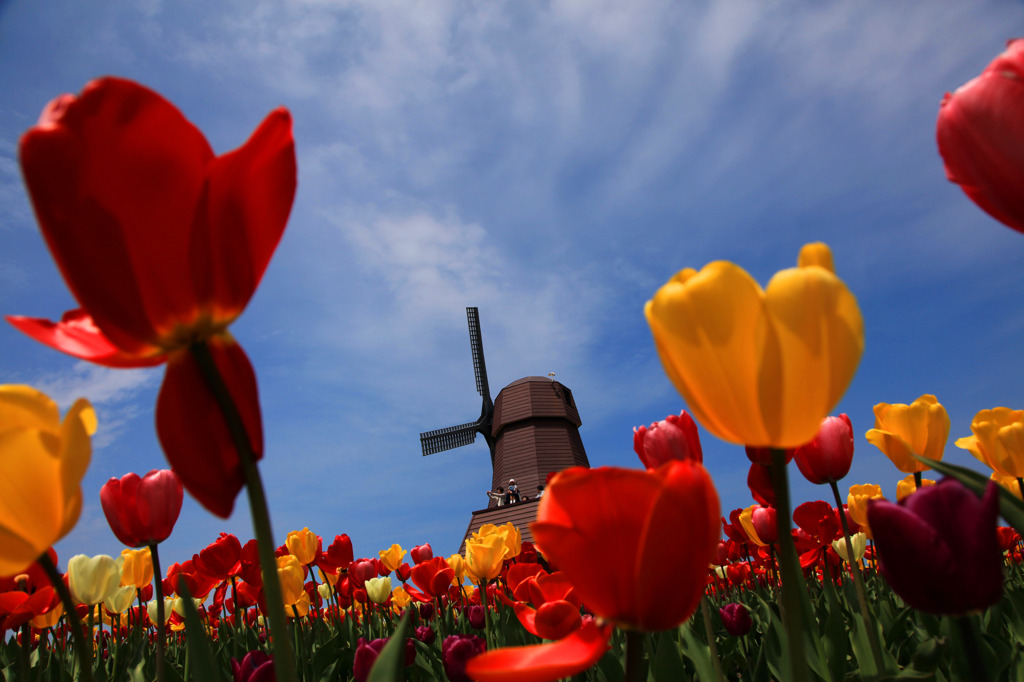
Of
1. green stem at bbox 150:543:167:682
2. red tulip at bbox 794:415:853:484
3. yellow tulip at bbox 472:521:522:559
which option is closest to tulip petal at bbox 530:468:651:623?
red tulip at bbox 794:415:853:484

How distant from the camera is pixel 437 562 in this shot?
12.3 feet

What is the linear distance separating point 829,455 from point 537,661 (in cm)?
166

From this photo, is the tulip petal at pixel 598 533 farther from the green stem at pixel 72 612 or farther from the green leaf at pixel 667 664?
the green leaf at pixel 667 664

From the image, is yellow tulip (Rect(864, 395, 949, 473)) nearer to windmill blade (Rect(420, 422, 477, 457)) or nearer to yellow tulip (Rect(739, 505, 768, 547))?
yellow tulip (Rect(739, 505, 768, 547))

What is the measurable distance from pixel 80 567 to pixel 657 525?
10.9 ft

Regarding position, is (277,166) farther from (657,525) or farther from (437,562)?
(437,562)

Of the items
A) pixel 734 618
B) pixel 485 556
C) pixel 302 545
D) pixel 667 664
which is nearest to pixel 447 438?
pixel 302 545

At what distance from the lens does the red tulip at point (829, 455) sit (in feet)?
6.41

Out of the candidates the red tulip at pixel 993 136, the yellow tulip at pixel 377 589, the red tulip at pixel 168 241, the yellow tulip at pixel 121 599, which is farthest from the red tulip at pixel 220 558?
the red tulip at pixel 993 136

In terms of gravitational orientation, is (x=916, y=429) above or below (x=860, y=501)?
above

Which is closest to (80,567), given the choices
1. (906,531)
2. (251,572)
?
(251,572)

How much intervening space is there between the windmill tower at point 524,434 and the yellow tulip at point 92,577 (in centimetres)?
2693

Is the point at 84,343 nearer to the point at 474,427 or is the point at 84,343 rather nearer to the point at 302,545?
the point at 302,545

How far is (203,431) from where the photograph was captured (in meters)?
0.73
